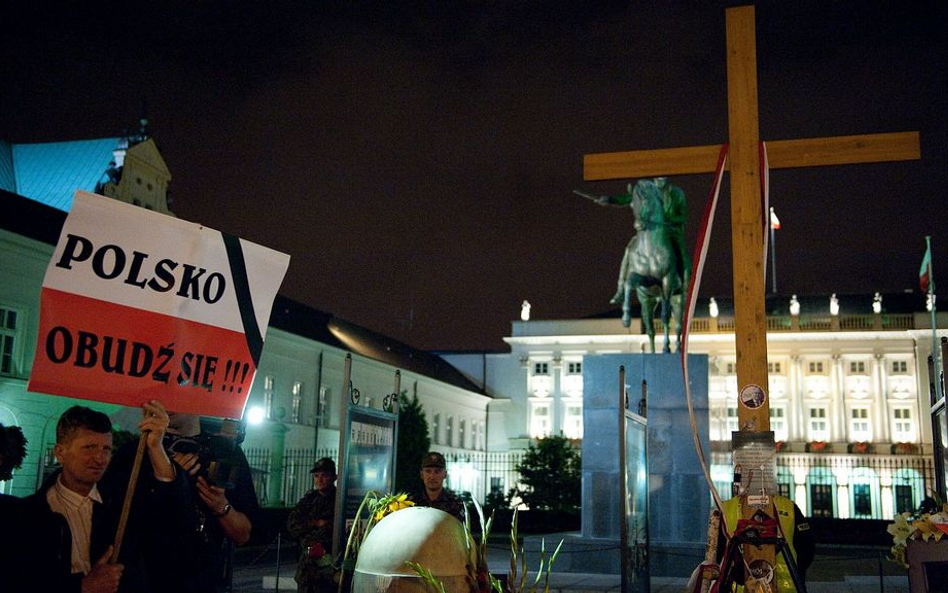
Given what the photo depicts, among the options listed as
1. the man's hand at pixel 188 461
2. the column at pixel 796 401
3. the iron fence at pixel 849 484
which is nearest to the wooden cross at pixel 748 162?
the man's hand at pixel 188 461

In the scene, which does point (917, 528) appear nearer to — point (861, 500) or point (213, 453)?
point (213, 453)

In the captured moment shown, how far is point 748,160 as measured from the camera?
693 centimetres

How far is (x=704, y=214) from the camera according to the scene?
702 cm

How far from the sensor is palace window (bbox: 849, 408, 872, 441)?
Answer: 77000 mm

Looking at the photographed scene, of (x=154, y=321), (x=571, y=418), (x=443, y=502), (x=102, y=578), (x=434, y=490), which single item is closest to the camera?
(x=102, y=578)

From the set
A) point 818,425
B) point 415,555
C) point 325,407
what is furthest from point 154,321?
point 818,425

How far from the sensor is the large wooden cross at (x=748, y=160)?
6.59m

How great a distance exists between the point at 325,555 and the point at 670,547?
780cm

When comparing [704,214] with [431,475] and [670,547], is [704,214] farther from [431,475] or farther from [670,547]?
[670,547]

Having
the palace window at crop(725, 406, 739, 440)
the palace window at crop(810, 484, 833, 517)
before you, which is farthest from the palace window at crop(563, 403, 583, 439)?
the palace window at crop(810, 484, 833, 517)

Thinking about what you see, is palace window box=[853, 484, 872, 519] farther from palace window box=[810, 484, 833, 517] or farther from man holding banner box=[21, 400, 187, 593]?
man holding banner box=[21, 400, 187, 593]

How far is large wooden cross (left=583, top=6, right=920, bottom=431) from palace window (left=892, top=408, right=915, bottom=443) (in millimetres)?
75385

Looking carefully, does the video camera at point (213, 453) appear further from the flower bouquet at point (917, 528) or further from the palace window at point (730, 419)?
the palace window at point (730, 419)

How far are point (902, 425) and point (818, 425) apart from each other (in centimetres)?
618
